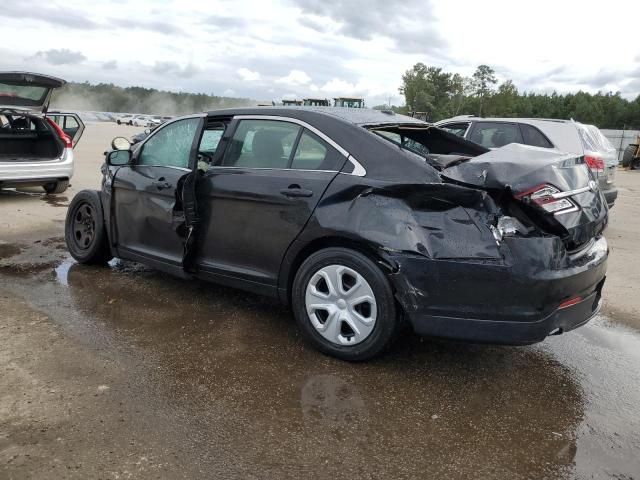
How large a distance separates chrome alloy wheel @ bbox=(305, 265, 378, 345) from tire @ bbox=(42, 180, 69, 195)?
7687 mm

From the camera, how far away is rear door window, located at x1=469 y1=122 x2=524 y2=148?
8508mm

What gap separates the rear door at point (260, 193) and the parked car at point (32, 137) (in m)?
5.91

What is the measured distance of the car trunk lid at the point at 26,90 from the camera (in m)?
8.34

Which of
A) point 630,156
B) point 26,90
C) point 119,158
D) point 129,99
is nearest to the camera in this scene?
point 119,158

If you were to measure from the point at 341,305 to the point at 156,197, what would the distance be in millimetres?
1953

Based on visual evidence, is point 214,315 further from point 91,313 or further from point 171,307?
point 91,313

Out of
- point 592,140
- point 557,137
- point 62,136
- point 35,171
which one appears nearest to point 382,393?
point 557,137

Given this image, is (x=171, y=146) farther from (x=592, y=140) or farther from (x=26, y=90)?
(x=592, y=140)

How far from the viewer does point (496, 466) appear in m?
2.54

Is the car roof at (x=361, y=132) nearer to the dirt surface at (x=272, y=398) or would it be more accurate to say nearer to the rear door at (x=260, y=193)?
the rear door at (x=260, y=193)

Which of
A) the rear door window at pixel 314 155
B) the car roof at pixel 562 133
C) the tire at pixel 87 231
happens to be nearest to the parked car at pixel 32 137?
the tire at pixel 87 231

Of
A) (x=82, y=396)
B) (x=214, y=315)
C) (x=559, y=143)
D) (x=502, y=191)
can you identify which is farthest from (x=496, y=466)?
(x=559, y=143)

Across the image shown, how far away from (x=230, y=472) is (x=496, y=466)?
121cm

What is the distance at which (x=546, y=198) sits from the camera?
10.2 feet
